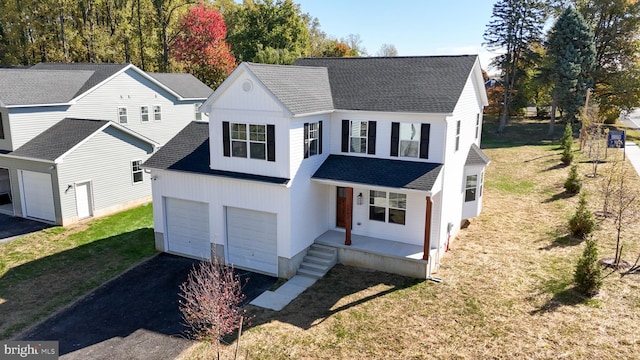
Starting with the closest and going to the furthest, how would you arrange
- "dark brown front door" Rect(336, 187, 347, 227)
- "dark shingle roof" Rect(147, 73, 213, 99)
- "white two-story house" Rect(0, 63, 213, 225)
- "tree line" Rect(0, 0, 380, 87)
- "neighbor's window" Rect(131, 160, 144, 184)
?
"dark brown front door" Rect(336, 187, 347, 227) → "white two-story house" Rect(0, 63, 213, 225) → "neighbor's window" Rect(131, 160, 144, 184) → "dark shingle roof" Rect(147, 73, 213, 99) → "tree line" Rect(0, 0, 380, 87)

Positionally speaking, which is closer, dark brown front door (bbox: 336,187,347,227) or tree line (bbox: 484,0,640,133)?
dark brown front door (bbox: 336,187,347,227)

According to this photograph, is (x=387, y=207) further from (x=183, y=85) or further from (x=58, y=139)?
(x=183, y=85)

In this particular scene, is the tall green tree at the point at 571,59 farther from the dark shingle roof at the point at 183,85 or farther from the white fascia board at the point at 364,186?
the white fascia board at the point at 364,186

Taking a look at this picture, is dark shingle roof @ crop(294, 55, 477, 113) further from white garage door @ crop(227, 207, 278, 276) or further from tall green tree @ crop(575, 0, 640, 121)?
tall green tree @ crop(575, 0, 640, 121)

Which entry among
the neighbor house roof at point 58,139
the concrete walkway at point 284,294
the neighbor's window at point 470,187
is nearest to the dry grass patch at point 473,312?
the concrete walkway at point 284,294

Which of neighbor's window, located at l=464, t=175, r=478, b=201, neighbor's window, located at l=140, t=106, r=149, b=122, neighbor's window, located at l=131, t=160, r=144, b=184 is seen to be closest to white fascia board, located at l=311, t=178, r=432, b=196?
neighbor's window, located at l=464, t=175, r=478, b=201
